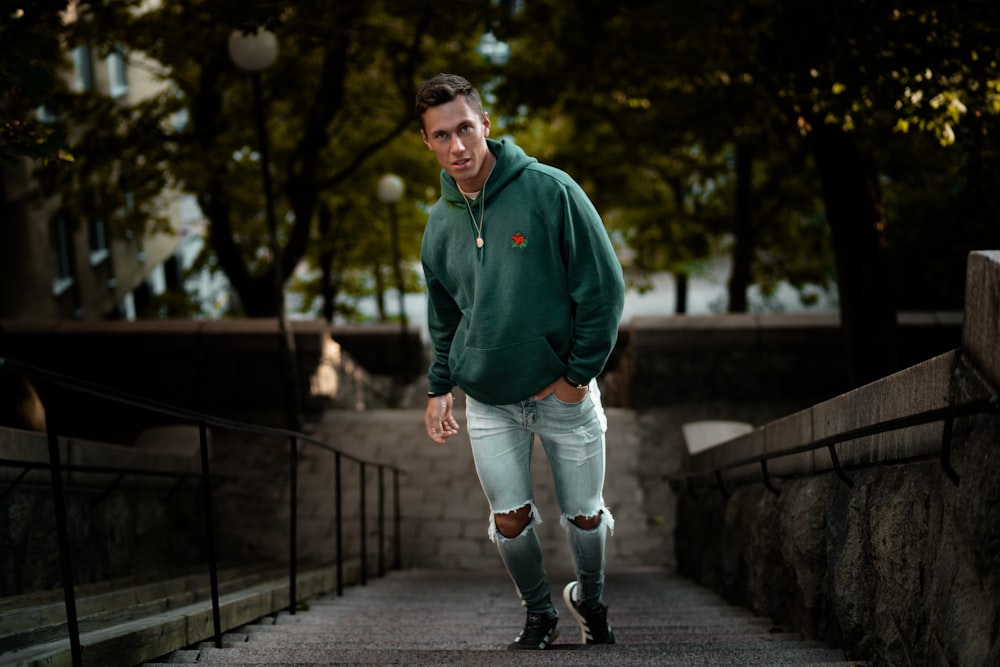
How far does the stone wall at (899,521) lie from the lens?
8.35 ft

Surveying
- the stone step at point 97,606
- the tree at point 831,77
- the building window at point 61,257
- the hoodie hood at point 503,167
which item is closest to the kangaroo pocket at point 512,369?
the hoodie hood at point 503,167

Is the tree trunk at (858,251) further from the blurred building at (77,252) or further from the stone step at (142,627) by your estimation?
the blurred building at (77,252)

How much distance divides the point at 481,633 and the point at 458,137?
2.35 meters

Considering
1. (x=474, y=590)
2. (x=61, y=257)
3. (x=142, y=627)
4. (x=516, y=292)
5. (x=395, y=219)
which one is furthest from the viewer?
(x=61, y=257)

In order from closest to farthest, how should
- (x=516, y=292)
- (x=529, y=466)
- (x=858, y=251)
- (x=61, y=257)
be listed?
(x=516, y=292)
(x=529, y=466)
(x=858, y=251)
(x=61, y=257)

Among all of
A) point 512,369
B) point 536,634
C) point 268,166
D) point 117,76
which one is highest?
point 117,76

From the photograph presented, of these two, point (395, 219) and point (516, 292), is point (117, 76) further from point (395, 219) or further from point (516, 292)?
point (516, 292)

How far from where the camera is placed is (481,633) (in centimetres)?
479

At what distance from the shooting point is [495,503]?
3.79 metres

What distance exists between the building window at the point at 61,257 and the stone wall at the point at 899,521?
54.2 feet

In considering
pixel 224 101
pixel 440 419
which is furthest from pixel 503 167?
pixel 224 101

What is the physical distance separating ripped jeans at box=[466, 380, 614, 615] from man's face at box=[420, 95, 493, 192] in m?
0.78

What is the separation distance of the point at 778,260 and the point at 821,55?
1278 cm

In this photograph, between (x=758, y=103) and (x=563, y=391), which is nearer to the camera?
(x=563, y=391)
